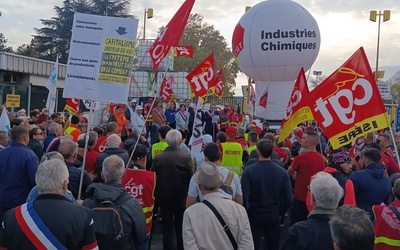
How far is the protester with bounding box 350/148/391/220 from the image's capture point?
5.13 m

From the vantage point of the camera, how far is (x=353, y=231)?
102 inches

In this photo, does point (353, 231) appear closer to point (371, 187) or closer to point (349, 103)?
point (371, 187)

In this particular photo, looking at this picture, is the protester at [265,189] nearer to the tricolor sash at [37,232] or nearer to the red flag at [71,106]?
the tricolor sash at [37,232]

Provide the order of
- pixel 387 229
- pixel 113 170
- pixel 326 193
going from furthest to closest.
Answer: pixel 113 170 → pixel 387 229 → pixel 326 193

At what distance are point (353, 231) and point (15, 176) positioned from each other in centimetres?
404

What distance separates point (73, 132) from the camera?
8.95 metres

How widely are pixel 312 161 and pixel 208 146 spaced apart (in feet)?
5.24

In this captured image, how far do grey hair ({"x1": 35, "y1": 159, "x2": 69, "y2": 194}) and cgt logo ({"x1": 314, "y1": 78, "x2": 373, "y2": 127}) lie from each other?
349 cm

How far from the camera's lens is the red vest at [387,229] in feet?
12.9

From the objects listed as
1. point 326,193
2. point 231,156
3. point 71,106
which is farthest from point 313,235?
point 71,106

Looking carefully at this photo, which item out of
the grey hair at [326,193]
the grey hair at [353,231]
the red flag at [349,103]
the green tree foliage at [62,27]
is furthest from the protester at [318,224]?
the green tree foliage at [62,27]

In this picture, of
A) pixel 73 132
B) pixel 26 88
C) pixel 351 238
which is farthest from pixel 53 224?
pixel 26 88

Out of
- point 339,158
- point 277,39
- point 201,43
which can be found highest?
point 201,43

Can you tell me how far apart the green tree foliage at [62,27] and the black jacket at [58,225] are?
52.4 metres
